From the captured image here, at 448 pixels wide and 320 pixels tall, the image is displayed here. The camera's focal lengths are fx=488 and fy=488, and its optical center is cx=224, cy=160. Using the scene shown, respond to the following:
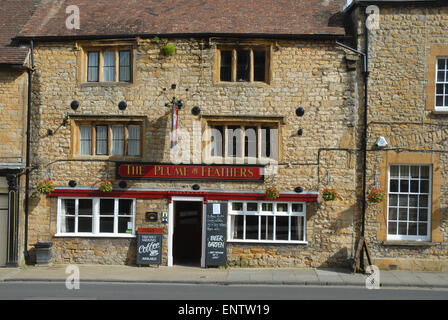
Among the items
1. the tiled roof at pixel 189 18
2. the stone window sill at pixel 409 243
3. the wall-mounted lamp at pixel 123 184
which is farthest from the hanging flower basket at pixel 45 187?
the stone window sill at pixel 409 243

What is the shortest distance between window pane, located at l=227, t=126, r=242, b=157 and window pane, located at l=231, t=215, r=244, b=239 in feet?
6.70

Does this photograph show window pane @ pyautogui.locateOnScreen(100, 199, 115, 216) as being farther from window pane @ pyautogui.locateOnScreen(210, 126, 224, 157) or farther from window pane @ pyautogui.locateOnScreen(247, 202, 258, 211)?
window pane @ pyautogui.locateOnScreen(247, 202, 258, 211)

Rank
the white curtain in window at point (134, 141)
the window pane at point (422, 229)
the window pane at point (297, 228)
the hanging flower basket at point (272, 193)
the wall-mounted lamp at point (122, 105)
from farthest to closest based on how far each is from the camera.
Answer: the white curtain in window at point (134, 141), the wall-mounted lamp at point (122, 105), the window pane at point (297, 228), the window pane at point (422, 229), the hanging flower basket at point (272, 193)

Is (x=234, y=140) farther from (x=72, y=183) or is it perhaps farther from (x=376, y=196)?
(x=72, y=183)

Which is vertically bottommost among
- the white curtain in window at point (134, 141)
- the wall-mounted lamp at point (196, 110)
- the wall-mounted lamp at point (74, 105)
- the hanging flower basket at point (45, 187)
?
the hanging flower basket at point (45, 187)

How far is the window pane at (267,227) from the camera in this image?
51.3 feet

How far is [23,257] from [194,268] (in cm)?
555

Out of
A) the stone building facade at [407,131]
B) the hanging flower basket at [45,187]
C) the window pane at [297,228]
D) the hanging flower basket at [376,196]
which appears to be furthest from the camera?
the window pane at [297,228]

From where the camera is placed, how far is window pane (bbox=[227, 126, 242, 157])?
1580 cm

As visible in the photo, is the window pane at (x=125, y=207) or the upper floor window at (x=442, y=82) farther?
the window pane at (x=125, y=207)

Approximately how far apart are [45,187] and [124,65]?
4688 mm

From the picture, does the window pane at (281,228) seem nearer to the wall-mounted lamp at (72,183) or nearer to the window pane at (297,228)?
the window pane at (297,228)

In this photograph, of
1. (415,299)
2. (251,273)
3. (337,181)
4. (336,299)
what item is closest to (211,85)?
(337,181)

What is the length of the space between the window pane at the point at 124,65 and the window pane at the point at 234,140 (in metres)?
3.80
